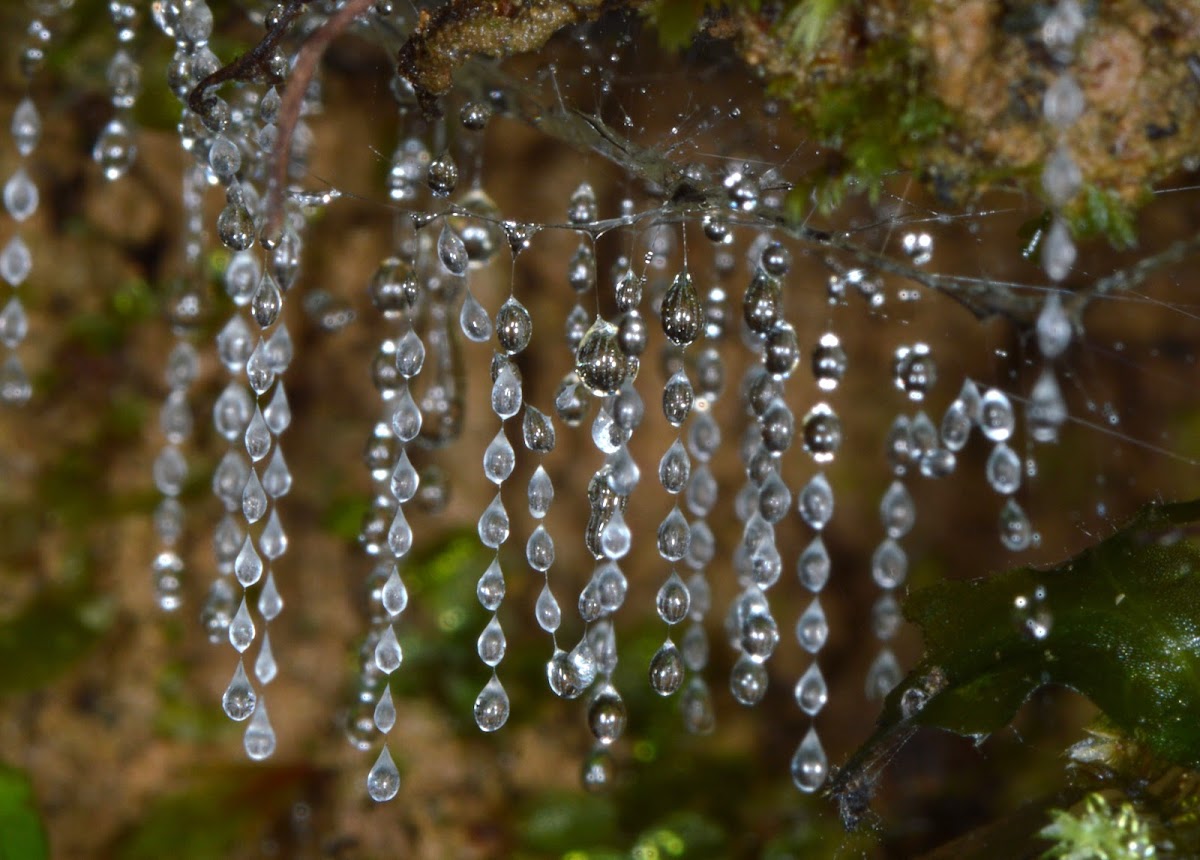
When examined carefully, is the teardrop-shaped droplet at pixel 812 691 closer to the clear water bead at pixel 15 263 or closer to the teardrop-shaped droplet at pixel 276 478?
the teardrop-shaped droplet at pixel 276 478

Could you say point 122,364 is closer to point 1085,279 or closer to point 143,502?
point 143,502

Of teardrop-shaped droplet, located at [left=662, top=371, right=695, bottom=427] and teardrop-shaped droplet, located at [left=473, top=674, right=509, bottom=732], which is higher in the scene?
teardrop-shaped droplet, located at [left=662, top=371, right=695, bottom=427]

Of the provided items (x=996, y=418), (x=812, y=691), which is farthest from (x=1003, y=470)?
(x=812, y=691)

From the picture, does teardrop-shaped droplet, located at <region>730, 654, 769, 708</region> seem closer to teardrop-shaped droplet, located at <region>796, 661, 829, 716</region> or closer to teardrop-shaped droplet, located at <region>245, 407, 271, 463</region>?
teardrop-shaped droplet, located at <region>796, 661, 829, 716</region>

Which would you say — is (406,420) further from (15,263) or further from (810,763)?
(15,263)

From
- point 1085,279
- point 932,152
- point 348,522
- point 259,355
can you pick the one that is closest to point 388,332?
point 348,522

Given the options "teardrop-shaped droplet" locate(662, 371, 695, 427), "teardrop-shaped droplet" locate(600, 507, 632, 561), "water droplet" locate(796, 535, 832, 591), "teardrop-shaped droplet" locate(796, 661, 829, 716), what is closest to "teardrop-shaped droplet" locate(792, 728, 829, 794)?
"teardrop-shaped droplet" locate(796, 661, 829, 716)
